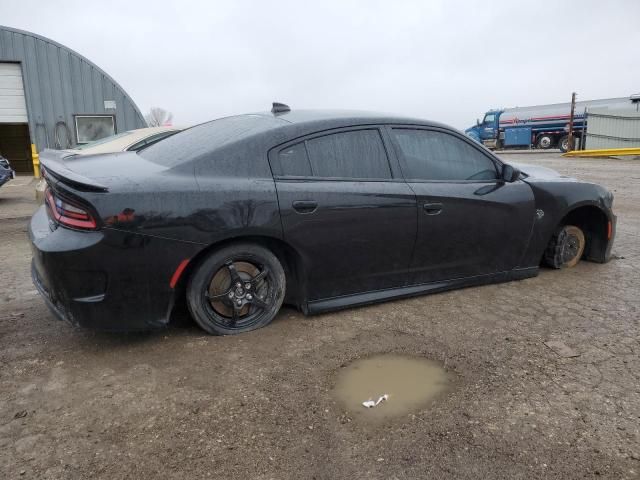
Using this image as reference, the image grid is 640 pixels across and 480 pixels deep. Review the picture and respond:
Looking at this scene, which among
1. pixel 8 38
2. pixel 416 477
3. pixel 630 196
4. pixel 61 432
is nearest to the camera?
pixel 416 477

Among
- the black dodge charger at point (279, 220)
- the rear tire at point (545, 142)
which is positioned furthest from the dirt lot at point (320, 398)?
the rear tire at point (545, 142)

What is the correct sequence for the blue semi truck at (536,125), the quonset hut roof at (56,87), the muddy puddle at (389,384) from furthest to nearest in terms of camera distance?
the blue semi truck at (536,125)
the quonset hut roof at (56,87)
the muddy puddle at (389,384)

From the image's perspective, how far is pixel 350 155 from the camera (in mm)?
3594

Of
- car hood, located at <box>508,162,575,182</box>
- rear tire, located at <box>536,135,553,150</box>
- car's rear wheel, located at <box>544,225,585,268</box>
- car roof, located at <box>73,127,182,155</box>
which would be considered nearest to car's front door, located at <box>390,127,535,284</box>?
car hood, located at <box>508,162,575,182</box>

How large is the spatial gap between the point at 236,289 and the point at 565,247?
3.27m

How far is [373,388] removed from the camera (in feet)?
9.05

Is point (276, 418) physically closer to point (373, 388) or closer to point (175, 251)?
point (373, 388)

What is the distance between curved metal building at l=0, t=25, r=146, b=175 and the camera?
15.5m

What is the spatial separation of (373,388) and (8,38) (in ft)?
56.1

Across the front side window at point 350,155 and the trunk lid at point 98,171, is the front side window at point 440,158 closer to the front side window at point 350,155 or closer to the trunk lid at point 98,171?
the front side window at point 350,155

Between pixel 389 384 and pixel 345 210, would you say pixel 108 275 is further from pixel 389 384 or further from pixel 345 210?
pixel 389 384

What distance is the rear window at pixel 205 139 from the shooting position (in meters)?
3.30

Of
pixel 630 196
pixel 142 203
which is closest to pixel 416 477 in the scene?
pixel 142 203

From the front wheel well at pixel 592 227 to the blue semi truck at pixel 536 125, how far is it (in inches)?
1061
